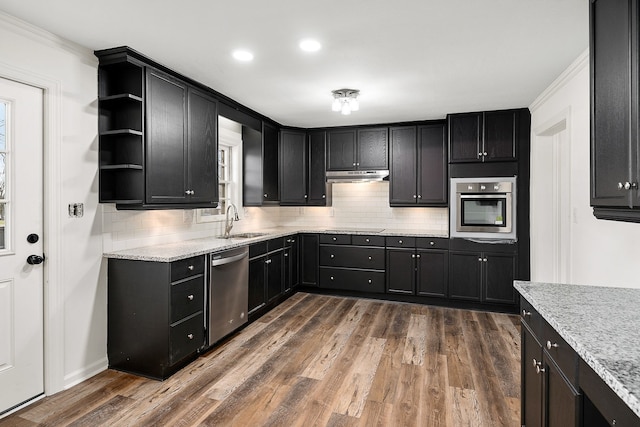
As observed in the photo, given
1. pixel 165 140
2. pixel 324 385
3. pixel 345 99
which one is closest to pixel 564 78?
pixel 345 99

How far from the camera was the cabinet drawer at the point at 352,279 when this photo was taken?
489cm

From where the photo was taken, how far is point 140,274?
2.77 metres

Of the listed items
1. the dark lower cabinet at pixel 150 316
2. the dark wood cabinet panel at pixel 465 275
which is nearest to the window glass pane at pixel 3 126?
the dark lower cabinet at pixel 150 316

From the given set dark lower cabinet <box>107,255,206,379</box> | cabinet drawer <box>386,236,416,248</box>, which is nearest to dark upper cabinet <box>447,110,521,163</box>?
cabinet drawer <box>386,236,416,248</box>

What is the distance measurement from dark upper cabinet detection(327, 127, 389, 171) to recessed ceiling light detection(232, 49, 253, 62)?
8.48 ft

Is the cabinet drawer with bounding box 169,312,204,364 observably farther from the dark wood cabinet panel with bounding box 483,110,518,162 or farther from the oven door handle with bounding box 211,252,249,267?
the dark wood cabinet panel with bounding box 483,110,518,162

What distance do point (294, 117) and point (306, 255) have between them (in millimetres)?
1930

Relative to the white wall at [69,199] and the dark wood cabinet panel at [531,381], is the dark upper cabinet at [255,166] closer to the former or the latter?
the white wall at [69,199]

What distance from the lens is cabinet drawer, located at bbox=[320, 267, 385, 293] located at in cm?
489

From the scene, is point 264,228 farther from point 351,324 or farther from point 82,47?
point 82,47

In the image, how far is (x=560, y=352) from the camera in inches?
52.8

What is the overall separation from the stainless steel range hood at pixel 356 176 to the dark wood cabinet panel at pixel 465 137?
953 mm

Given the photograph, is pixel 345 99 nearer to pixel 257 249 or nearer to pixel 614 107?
pixel 257 249

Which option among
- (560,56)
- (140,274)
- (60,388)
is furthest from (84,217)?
(560,56)
